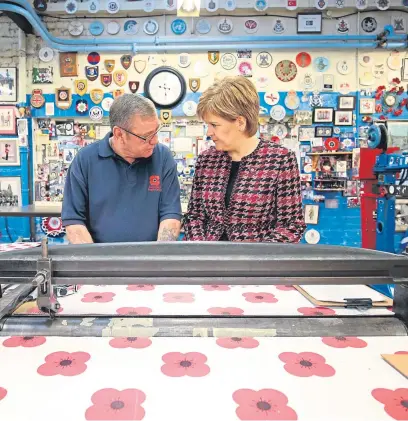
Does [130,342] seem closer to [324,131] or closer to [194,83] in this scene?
[194,83]

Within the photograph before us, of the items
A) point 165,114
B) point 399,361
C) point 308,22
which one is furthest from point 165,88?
point 399,361

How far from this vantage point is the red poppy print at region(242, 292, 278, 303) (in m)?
1.38

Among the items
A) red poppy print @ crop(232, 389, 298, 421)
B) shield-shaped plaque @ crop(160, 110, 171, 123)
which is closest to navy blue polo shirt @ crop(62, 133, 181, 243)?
red poppy print @ crop(232, 389, 298, 421)

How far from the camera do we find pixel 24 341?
40.5 inches

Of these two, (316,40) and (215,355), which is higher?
(316,40)

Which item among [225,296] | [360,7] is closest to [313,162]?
[360,7]

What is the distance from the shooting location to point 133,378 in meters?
0.86

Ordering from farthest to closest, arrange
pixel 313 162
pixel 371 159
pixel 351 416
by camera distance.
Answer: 1. pixel 313 162
2. pixel 371 159
3. pixel 351 416

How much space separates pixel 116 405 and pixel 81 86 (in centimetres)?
523

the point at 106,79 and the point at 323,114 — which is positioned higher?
the point at 106,79

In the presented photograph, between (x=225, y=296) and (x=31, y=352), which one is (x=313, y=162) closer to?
(x=225, y=296)

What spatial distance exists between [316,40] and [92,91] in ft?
9.95

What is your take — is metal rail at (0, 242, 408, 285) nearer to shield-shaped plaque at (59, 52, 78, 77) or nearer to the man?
the man

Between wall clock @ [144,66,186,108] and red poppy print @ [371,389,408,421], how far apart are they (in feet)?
16.0
